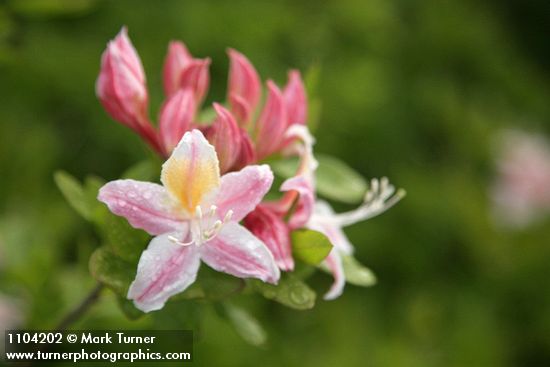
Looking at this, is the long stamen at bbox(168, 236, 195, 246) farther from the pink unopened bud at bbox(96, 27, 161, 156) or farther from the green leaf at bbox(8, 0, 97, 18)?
the green leaf at bbox(8, 0, 97, 18)

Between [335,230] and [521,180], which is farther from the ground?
[521,180]

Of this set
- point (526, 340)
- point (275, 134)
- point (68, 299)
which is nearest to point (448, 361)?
point (526, 340)

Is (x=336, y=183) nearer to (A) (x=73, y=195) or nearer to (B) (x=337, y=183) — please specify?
(B) (x=337, y=183)

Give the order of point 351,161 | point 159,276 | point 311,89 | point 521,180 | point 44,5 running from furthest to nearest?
point 521,180
point 351,161
point 44,5
point 311,89
point 159,276

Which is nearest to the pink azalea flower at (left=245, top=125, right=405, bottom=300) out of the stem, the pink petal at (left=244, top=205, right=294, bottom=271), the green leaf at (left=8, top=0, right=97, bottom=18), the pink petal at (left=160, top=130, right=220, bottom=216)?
the pink petal at (left=244, top=205, right=294, bottom=271)

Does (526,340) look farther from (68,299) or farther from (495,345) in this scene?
(68,299)

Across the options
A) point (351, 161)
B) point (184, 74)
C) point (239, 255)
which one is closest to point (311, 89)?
point (184, 74)

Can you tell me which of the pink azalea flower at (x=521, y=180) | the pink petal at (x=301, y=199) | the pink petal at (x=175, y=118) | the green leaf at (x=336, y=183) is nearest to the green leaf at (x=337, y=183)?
the green leaf at (x=336, y=183)

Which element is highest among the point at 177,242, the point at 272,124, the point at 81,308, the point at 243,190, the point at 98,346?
the point at 272,124
